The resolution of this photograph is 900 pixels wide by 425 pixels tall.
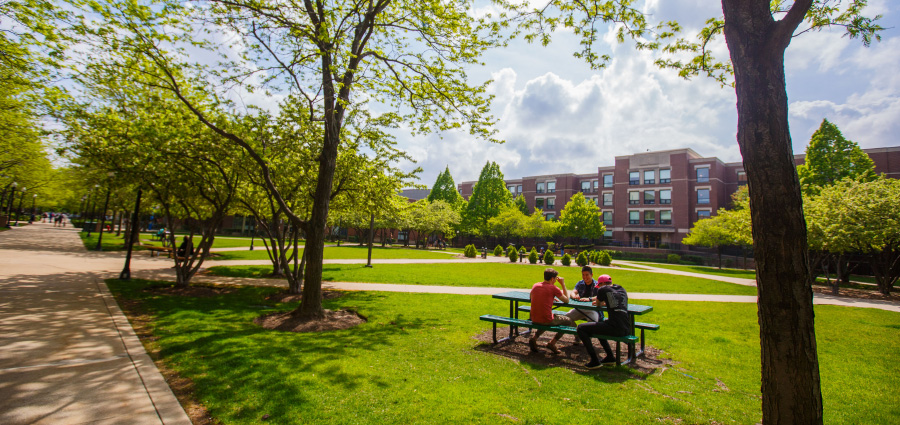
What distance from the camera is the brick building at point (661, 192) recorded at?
49.9 meters

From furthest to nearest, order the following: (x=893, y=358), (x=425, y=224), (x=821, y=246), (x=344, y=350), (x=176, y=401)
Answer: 1. (x=425, y=224)
2. (x=821, y=246)
3. (x=893, y=358)
4. (x=344, y=350)
5. (x=176, y=401)

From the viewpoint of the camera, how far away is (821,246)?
1780cm

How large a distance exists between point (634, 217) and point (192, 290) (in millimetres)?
55191

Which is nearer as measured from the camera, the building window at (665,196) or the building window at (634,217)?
the building window at (665,196)

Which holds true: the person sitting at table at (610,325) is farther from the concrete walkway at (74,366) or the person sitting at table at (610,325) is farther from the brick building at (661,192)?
the brick building at (661,192)

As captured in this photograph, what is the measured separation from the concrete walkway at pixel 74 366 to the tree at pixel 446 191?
5646 centimetres

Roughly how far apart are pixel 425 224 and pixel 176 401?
140ft

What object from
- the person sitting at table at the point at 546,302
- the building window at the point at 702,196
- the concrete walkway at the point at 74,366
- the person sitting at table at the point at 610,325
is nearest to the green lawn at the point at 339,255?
the concrete walkway at the point at 74,366

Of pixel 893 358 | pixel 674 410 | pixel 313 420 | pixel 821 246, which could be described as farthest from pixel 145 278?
pixel 821 246

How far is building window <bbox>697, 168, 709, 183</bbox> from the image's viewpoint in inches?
1973

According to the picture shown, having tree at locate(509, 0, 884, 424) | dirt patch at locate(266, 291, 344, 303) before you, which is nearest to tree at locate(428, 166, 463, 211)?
dirt patch at locate(266, 291, 344, 303)

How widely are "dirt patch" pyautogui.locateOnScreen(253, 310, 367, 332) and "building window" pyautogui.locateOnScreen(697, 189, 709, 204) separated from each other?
53.7 metres

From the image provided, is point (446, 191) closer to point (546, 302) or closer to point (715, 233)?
point (715, 233)

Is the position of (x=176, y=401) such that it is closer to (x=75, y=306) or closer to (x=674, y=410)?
(x=674, y=410)
